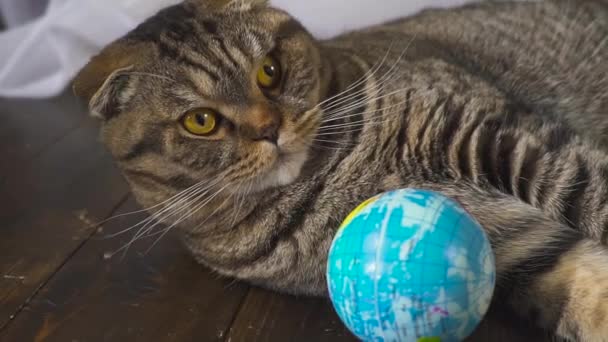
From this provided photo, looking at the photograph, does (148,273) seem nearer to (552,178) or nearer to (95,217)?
(95,217)

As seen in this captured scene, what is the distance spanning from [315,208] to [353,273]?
357mm

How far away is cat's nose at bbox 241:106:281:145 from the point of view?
1.14 m

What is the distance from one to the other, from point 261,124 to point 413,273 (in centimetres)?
42

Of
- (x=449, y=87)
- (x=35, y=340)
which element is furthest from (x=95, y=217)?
(x=449, y=87)

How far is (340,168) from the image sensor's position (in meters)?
1.27

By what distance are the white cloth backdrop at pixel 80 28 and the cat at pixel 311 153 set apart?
3.10ft

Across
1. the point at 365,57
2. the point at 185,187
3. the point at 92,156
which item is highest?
the point at 365,57

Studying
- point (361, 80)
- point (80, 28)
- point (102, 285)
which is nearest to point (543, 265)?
point (361, 80)

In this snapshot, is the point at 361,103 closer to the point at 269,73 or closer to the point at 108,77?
the point at 269,73

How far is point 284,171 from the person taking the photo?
1.22 meters

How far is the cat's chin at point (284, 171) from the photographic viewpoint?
121 cm

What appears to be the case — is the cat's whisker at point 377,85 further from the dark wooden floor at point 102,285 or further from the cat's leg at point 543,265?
the dark wooden floor at point 102,285

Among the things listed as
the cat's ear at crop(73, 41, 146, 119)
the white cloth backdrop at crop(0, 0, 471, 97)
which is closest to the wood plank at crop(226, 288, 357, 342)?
the cat's ear at crop(73, 41, 146, 119)

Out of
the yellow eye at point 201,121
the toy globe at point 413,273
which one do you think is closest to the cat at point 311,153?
the yellow eye at point 201,121
